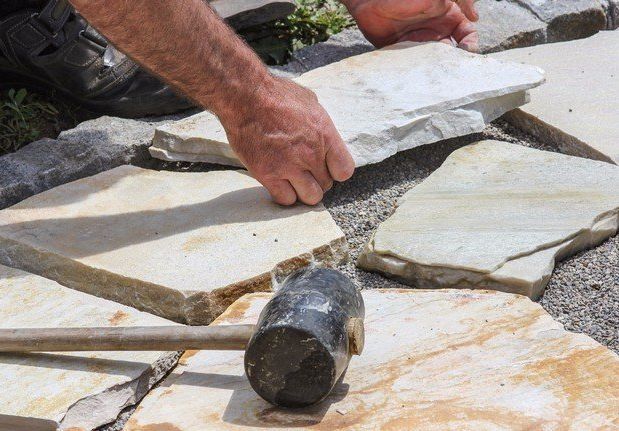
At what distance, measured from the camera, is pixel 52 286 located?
8.59 ft

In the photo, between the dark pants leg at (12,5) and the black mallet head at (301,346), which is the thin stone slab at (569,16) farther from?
the black mallet head at (301,346)

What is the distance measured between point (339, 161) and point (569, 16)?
202 centimetres

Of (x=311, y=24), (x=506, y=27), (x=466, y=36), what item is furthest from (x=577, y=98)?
(x=311, y=24)

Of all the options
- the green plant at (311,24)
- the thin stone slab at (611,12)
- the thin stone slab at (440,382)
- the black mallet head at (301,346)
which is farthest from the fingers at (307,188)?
the thin stone slab at (611,12)

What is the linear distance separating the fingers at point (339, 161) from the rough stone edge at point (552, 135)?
0.84m

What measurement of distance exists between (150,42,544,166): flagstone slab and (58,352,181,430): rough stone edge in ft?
3.54

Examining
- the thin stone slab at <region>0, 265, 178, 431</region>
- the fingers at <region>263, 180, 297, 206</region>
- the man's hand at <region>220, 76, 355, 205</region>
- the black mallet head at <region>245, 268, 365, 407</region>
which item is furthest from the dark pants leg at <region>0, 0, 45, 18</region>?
the black mallet head at <region>245, 268, 365, 407</region>

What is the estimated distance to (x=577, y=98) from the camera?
3.56 metres

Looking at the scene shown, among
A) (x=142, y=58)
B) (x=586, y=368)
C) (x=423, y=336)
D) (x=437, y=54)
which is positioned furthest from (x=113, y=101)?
(x=586, y=368)

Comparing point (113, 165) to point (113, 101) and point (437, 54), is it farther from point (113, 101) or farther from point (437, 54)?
point (437, 54)

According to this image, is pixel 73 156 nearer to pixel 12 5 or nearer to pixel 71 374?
pixel 12 5

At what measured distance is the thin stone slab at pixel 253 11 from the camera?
398 centimetres

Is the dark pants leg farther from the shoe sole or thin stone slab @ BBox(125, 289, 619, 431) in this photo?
thin stone slab @ BBox(125, 289, 619, 431)

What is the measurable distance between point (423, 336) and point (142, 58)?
1.13 m
